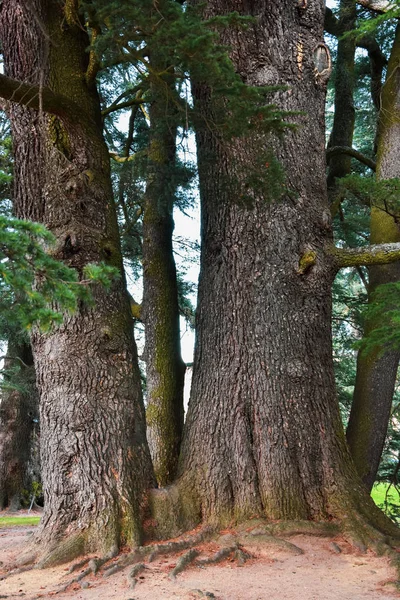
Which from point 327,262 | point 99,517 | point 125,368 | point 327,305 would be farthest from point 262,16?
point 99,517

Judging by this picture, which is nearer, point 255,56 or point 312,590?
point 312,590

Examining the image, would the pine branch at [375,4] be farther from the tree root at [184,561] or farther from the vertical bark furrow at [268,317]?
the tree root at [184,561]

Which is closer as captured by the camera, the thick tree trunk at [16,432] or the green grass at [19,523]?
the green grass at [19,523]

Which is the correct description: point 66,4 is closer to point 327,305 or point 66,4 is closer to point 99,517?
point 327,305

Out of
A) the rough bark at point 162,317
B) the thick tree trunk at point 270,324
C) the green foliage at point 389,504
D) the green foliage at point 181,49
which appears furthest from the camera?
the green foliage at point 389,504

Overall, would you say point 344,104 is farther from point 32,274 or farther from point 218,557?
point 32,274

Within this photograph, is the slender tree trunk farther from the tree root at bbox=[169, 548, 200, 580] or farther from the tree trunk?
the tree root at bbox=[169, 548, 200, 580]

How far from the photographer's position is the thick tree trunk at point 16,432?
14.1m

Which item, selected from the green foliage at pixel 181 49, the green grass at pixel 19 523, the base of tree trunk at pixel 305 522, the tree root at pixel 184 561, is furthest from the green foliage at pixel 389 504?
the green foliage at pixel 181 49

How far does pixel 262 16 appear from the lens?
675 centimetres

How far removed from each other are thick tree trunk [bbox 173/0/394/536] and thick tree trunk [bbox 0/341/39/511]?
28.7 feet

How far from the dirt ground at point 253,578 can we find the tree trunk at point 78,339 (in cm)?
39

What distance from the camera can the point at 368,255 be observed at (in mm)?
6379

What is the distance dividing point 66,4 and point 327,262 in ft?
12.7
